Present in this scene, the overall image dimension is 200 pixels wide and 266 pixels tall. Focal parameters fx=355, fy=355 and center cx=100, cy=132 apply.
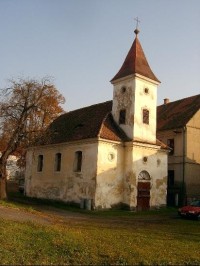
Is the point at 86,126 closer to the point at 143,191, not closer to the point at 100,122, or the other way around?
the point at 100,122

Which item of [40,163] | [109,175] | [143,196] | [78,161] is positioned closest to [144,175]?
[143,196]

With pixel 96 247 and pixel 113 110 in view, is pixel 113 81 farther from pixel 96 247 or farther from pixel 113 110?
pixel 96 247

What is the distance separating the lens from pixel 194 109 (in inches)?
1506

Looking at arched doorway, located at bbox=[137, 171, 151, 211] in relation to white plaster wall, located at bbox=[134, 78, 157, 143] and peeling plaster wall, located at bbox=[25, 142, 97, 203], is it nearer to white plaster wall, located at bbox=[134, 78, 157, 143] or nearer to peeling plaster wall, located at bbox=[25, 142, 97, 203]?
white plaster wall, located at bbox=[134, 78, 157, 143]

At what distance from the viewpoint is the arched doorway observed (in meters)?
30.0

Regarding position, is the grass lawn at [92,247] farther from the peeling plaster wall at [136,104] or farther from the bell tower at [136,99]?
the bell tower at [136,99]

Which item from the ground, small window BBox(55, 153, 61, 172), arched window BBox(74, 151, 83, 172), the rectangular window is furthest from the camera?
the rectangular window

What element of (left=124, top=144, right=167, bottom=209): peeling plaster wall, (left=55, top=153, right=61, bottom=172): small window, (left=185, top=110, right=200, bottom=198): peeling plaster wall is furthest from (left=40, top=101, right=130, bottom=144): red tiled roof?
(left=185, top=110, right=200, bottom=198): peeling plaster wall

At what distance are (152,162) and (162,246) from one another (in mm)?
18178

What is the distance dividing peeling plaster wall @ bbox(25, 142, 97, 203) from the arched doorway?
417 centimetres

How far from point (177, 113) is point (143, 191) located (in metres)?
13.2

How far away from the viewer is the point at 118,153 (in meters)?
30.1

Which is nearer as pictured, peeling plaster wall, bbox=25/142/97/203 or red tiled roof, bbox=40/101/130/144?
peeling plaster wall, bbox=25/142/97/203

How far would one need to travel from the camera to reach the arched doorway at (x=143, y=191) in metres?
30.0
